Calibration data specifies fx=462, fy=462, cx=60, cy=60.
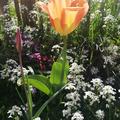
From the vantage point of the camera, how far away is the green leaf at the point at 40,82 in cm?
282

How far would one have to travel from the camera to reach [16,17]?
3.97 meters

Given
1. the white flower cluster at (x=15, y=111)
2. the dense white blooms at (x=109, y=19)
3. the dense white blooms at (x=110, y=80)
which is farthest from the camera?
the dense white blooms at (x=109, y=19)

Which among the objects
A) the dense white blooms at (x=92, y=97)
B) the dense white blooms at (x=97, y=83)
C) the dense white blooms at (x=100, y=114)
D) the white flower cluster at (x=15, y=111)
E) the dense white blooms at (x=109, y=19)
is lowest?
the dense white blooms at (x=100, y=114)

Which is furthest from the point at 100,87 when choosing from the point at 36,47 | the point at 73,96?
the point at 36,47

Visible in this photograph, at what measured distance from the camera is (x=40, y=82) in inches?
112

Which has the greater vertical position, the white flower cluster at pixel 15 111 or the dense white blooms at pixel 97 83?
the dense white blooms at pixel 97 83

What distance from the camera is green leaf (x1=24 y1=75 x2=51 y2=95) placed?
2.82 metres

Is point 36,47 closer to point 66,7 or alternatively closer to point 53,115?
point 53,115

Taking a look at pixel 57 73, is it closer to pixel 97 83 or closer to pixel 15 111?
pixel 97 83

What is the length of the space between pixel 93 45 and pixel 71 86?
A: 745mm

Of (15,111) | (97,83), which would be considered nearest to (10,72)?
(15,111)

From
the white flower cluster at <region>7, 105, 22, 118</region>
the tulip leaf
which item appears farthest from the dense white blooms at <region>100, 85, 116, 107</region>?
the white flower cluster at <region>7, 105, 22, 118</region>

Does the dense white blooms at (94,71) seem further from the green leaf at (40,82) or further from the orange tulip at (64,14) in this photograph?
the orange tulip at (64,14)

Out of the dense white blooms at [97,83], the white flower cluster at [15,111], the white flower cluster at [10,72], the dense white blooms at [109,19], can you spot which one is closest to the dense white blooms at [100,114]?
the dense white blooms at [97,83]
